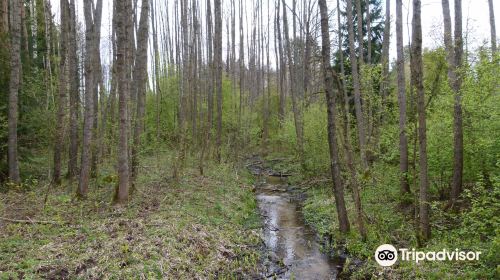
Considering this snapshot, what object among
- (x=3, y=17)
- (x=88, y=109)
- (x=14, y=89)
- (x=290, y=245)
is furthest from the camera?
(x=3, y=17)

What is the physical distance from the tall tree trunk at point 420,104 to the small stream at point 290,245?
186 cm

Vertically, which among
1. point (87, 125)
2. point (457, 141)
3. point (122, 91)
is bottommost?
point (457, 141)

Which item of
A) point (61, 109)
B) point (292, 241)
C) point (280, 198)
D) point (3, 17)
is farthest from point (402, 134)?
point (3, 17)

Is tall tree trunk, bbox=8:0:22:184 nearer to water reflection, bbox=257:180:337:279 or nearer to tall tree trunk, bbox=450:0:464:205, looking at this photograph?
water reflection, bbox=257:180:337:279

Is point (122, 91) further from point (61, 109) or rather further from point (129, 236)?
point (129, 236)

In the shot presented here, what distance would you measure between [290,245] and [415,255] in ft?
10.0

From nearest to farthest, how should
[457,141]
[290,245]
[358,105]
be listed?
[457,141] < [290,245] < [358,105]

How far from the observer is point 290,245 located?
8.95 meters

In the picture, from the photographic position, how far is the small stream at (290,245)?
23.8ft

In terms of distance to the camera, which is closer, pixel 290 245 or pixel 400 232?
pixel 400 232

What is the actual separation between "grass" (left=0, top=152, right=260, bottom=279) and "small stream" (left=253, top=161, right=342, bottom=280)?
0.40 m

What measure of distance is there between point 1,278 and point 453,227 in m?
7.90

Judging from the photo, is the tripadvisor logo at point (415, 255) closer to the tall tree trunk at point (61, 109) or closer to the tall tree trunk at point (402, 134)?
the tall tree trunk at point (402, 134)

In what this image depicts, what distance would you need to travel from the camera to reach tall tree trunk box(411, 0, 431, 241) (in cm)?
687
